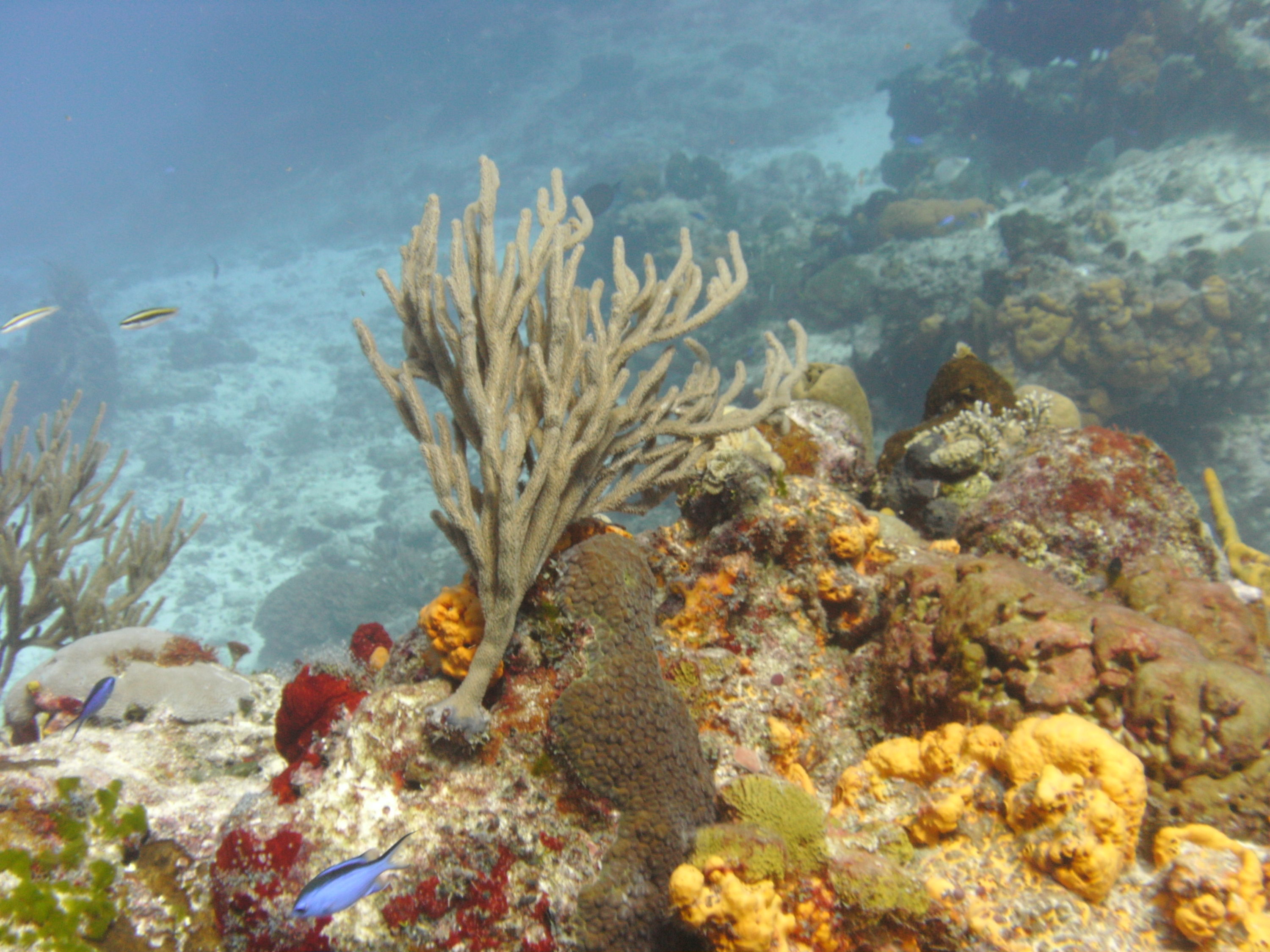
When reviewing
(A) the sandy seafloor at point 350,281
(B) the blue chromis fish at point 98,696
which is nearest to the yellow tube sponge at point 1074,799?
(B) the blue chromis fish at point 98,696

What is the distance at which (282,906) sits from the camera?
186cm

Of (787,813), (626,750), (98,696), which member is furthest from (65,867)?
(787,813)

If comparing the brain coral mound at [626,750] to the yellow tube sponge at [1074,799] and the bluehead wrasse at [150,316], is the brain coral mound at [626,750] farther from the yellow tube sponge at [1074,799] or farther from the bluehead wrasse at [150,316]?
Answer: the bluehead wrasse at [150,316]

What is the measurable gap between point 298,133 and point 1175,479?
67.7 metres

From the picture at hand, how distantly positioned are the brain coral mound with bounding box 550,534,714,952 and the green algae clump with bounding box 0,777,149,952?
152cm

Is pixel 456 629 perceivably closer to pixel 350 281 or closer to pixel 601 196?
pixel 601 196

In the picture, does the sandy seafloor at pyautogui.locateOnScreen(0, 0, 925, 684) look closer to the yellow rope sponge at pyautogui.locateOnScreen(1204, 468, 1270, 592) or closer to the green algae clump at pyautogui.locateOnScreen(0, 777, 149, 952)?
the green algae clump at pyautogui.locateOnScreen(0, 777, 149, 952)

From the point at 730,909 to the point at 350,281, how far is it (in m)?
36.9

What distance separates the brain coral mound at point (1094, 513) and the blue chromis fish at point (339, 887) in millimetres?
3567

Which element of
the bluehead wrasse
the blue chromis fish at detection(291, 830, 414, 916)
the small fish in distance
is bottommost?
the blue chromis fish at detection(291, 830, 414, 916)

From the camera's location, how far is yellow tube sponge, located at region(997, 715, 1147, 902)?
1.60m

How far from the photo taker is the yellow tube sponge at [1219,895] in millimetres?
1426

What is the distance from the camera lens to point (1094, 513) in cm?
335

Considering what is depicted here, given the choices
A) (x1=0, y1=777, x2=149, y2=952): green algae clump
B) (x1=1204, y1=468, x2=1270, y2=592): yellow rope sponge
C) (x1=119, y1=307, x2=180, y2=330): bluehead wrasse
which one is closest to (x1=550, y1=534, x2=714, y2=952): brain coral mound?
(x1=0, y1=777, x2=149, y2=952): green algae clump
